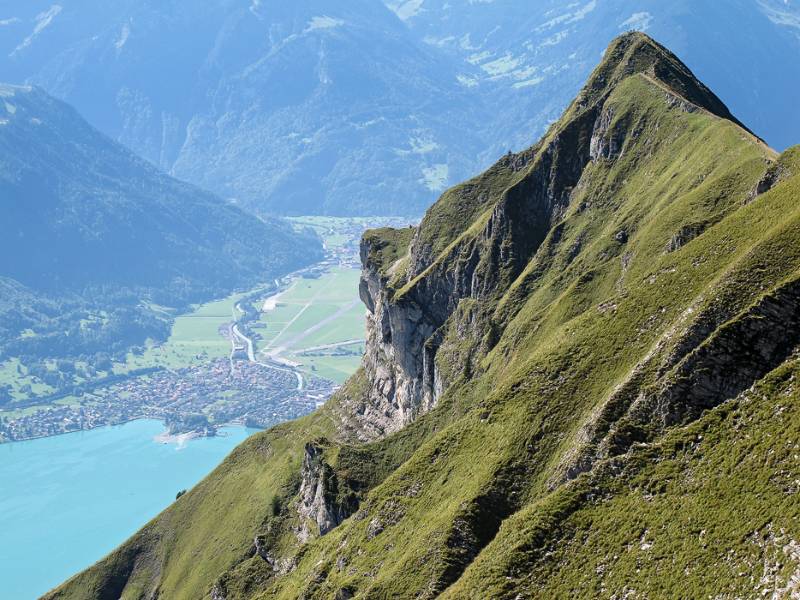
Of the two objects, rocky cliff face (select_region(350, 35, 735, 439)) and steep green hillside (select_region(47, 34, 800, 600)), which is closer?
steep green hillside (select_region(47, 34, 800, 600))

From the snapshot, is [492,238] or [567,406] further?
[492,238]

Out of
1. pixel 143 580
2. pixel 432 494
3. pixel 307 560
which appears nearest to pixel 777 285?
pixel 432 494

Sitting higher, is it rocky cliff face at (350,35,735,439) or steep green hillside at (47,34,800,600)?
rocky cliff face at (350,35,735,439)

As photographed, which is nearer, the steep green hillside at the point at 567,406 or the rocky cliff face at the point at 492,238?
the steep green hillside at the point at 567,406

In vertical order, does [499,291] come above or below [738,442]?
above

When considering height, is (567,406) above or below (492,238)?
below

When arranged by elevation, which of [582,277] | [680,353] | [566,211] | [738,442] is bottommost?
[738,442]

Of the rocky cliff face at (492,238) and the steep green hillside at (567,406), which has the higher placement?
the rocky cliff face at (492,238)

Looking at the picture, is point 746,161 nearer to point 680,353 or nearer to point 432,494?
point 680,353
